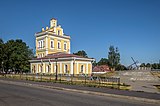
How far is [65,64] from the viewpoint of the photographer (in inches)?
2290

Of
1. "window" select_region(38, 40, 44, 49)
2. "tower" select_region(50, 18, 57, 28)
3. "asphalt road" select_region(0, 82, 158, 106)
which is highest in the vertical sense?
"tower" select_region(50, 18, 57, 28)

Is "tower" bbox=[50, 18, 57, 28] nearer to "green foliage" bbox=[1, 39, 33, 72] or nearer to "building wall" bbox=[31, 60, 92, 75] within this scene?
"green foliage" bbox=[1, 39, 33, 72]

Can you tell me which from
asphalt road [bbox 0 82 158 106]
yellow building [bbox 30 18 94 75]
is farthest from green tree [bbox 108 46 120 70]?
asphalt road [bbox 0 82 158 106]

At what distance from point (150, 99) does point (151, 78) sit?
92.4 feet

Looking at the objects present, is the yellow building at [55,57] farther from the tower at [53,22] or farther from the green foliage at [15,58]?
the green foliage at [15,58]

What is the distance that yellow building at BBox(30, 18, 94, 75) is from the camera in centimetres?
5741

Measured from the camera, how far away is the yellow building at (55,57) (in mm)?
57406

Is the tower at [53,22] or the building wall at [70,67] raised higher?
the tower at [53,22]

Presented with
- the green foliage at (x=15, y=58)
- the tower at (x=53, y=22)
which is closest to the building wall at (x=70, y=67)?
the green foliage at (x=15, y=58)

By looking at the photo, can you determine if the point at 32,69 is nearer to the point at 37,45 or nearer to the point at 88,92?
the point at 37,45

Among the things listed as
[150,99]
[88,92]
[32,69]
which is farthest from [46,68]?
[150,99]

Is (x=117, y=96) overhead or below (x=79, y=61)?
below

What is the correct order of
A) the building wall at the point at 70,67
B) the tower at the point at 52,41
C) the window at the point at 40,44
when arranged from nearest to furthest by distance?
the building wall at the point at 70,67 → the tower at the point at 52,41 → the window at the point at 40,44

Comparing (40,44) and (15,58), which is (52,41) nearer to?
(40,44)
